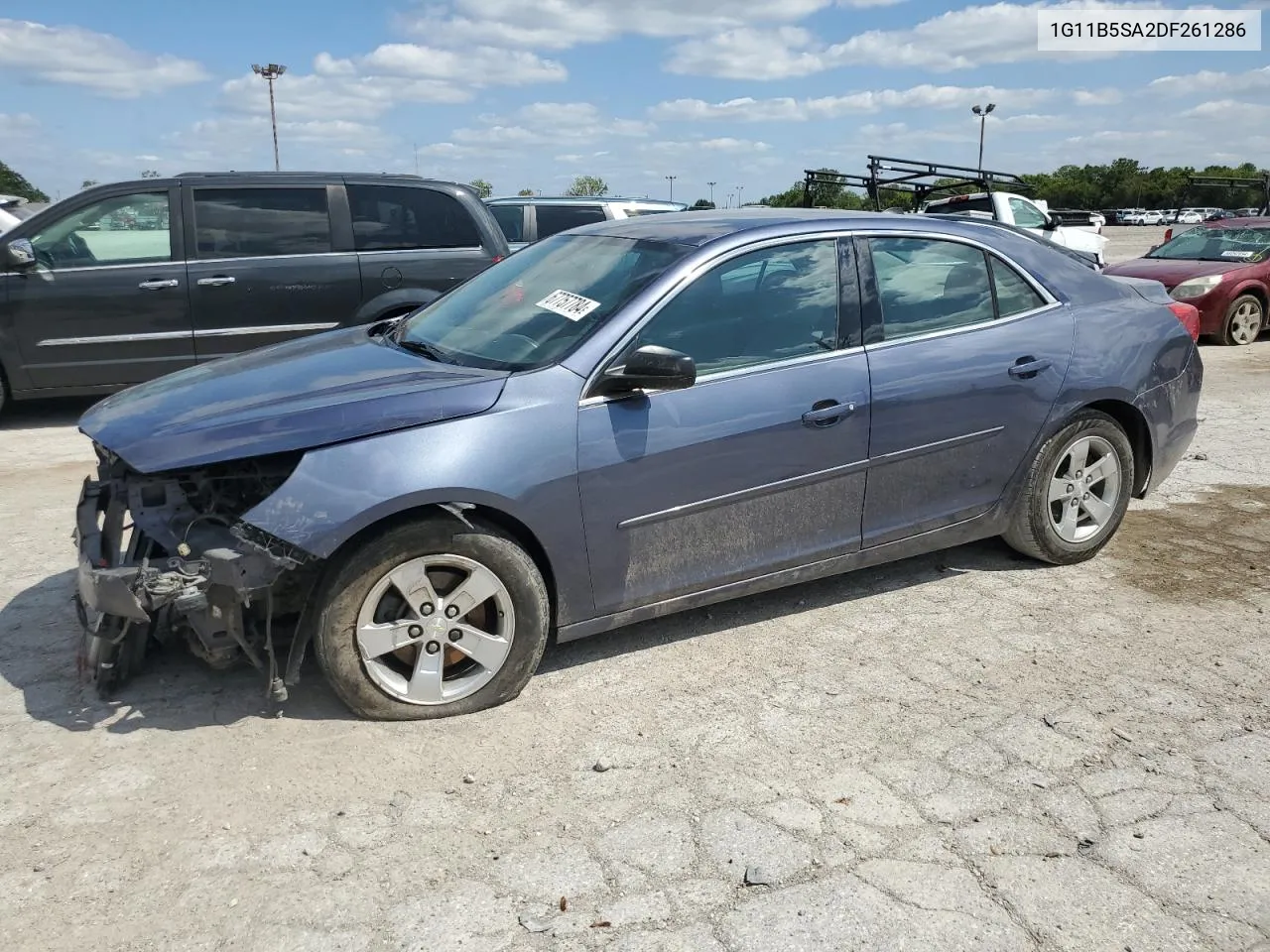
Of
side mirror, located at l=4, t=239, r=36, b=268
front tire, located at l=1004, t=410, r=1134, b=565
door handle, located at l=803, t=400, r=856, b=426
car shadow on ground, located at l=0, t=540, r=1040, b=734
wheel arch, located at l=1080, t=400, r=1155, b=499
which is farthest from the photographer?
side mirror, located at l=4, t=239, r=36, b=268

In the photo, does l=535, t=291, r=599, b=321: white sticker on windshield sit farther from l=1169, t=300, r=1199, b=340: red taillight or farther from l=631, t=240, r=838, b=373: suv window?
l=1169, t=300, r=1199, b=340: red taillight

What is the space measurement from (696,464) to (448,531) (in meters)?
0.92

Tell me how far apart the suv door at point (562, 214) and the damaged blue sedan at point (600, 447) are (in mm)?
7571

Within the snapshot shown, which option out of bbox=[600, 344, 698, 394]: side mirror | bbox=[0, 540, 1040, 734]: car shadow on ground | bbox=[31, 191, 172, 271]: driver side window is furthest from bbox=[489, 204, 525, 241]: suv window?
bbox=[600, 344, 698, 394]: side mirror

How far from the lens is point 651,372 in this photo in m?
3.50

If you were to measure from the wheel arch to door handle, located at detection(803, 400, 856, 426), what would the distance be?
4.66 ft

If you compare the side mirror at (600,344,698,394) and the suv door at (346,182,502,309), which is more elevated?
the suv door at (346,182,502,309)

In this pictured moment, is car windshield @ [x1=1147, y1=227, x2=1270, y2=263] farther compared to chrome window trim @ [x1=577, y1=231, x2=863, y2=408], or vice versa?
car windshield @ [x1=1147, y1=227, x2=1270, y2=263]

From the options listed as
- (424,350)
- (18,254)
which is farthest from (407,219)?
(424,350)

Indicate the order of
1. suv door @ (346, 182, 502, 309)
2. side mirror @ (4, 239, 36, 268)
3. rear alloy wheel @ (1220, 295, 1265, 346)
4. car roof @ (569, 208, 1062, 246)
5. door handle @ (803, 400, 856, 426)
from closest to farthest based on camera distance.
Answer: door handle @ (803, 400, 856, 426) → car roof @ (569, 208, 1062, 246) → side mirror @ (4, 239, 36, 268) → suv door @ (346, 182, 502, 309) → rear alloy wheel @ (1220, 295, 1265, 346)

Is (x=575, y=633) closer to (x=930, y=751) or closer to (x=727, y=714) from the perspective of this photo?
(x=727, y=714)

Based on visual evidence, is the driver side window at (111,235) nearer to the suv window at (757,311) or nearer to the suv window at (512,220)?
the suv window at (512,220)

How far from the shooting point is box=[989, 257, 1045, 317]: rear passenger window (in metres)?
4.53

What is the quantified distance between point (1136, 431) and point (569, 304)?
9.43 ft
